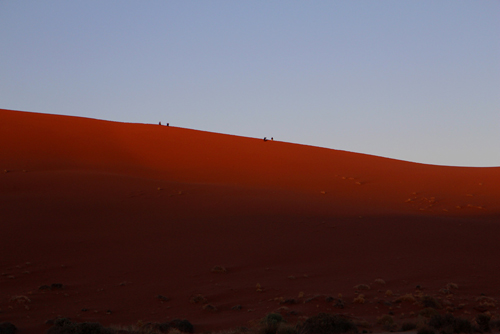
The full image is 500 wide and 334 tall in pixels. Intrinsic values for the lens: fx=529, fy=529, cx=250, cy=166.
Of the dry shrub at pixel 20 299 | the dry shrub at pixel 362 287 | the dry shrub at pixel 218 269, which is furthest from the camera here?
the dry shrub at pixel 218 269

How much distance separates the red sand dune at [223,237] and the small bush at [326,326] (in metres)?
1.70

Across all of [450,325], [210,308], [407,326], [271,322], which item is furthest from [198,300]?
[450,325]

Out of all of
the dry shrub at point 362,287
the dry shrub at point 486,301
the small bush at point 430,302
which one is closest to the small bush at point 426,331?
the small bush at point 430,302

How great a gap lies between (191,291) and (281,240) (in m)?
5.04

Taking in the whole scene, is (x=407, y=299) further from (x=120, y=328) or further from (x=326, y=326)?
(x=120, y=328)

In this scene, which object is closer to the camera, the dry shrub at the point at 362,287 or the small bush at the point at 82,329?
the small bush at the point at 82,329

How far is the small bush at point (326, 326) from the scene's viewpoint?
10.1 m

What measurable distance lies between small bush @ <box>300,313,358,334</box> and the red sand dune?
170 cm

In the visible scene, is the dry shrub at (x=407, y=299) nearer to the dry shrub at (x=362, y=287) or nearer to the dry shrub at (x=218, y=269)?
the dry shrub at (x=362, y=287)

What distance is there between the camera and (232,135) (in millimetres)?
42719

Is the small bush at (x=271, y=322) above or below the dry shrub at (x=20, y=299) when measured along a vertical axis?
above

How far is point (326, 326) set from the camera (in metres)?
10.2

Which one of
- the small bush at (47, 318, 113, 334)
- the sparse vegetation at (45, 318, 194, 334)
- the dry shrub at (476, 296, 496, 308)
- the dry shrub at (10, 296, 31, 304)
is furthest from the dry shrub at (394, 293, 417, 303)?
the dry shrub at (10, 296, 31, 304)

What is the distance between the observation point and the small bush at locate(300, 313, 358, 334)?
33.1ft
